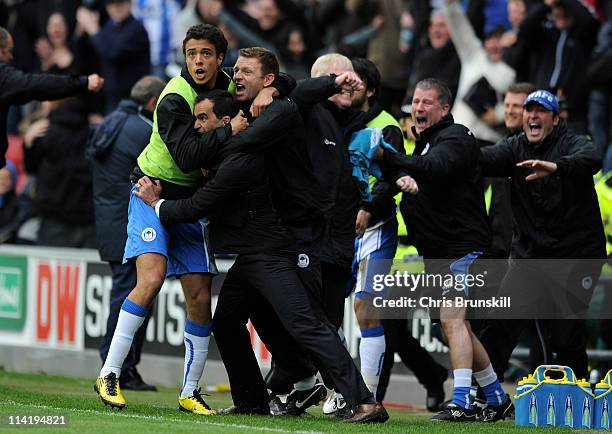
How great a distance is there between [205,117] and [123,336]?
155 centimetres

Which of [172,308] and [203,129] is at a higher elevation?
[203,129]

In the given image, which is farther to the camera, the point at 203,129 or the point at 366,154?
the point at 366,154

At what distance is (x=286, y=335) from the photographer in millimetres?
9883

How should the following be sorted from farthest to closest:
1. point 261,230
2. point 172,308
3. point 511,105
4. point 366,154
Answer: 1. point 172,308
2. point 511,105
3. point 366,154
4. point 261,230

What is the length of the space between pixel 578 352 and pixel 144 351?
16.1 feet

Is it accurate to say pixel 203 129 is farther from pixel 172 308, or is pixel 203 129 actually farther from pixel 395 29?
pixel 395 29

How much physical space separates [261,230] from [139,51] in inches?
337

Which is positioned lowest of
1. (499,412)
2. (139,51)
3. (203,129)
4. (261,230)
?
(499,412)

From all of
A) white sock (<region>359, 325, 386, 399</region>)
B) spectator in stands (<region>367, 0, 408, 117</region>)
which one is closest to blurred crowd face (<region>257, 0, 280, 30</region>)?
spectator in stands (<region>367, 0, 408, 117</region>)

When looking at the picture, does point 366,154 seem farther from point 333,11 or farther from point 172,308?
point 333,11

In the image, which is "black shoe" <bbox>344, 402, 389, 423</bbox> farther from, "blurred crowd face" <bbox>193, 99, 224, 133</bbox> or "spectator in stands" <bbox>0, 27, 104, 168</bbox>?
"spectator in stands" <bbox>0, 27, 104, 168</bbox>

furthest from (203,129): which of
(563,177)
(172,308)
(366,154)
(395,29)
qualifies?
(395,29)

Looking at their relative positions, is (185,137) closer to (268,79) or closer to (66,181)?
(268,79)

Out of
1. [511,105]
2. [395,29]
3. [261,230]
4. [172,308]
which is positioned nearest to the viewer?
[261,230]
